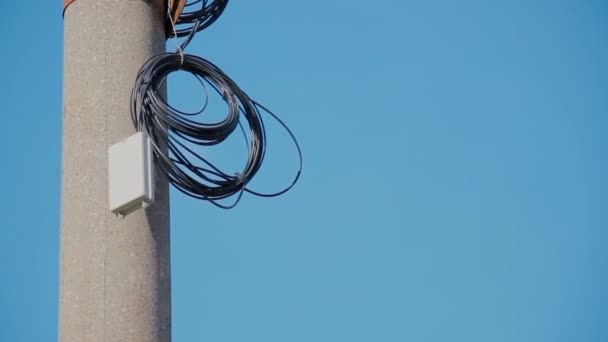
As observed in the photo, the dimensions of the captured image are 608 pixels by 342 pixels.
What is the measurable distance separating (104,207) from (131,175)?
180 mm

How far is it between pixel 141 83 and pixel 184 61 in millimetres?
412

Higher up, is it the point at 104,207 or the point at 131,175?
the point at 131,175

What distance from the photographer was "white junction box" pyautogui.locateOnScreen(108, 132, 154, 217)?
11.5 feet

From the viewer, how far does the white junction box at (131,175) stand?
11.5 ft

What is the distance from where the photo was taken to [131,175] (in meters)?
3.55

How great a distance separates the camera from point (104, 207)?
364 centimetres

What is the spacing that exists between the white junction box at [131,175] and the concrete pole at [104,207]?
0.30 feet

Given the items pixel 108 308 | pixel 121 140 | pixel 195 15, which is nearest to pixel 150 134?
pixel 121 140

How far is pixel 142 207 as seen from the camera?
3.54m

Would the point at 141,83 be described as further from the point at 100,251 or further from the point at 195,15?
the point at 195,15

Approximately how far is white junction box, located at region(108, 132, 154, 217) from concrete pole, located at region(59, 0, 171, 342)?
91 mm

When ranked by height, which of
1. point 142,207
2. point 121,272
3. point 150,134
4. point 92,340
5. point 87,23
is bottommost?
point 92,340

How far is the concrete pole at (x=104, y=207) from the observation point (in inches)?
139

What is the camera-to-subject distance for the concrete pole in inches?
139
